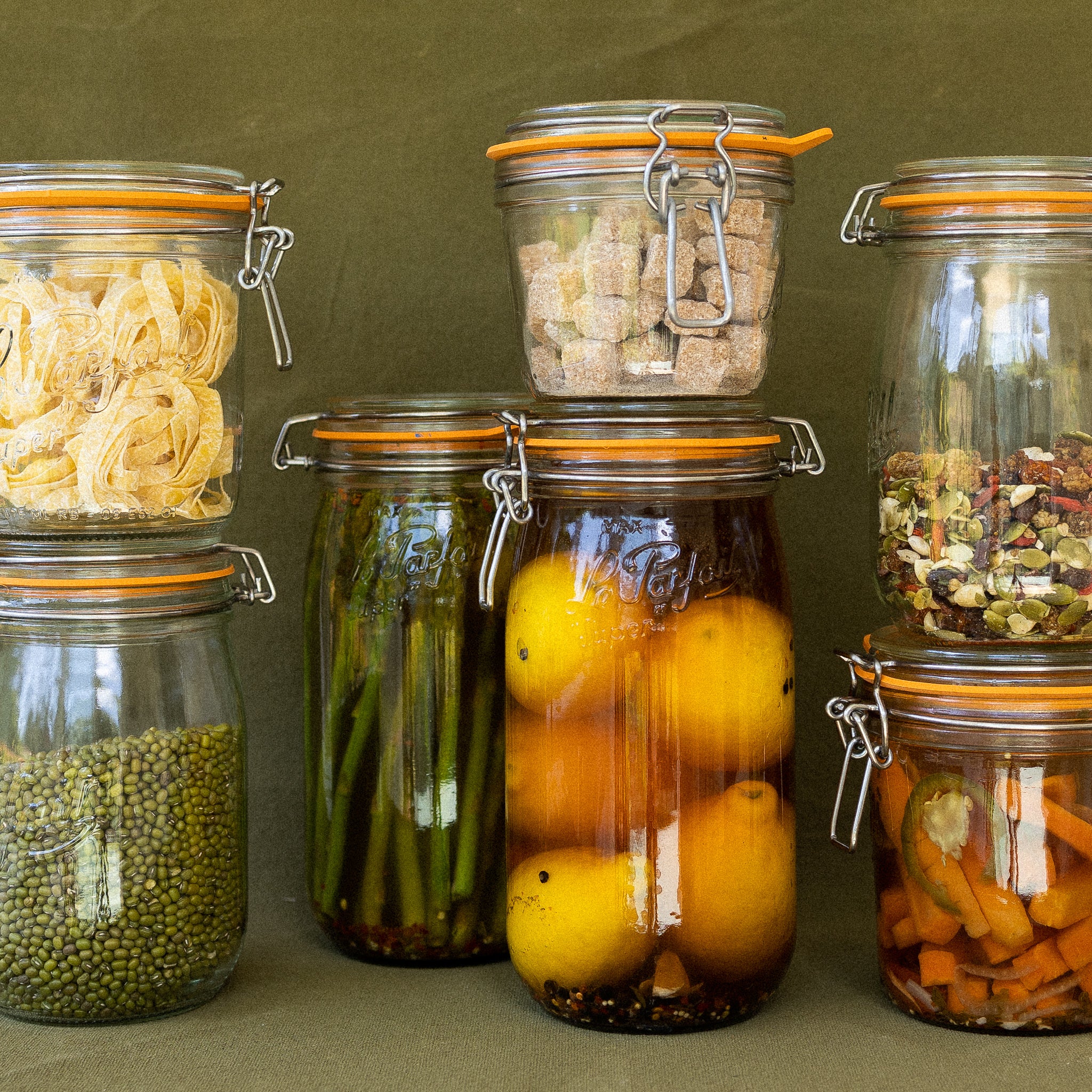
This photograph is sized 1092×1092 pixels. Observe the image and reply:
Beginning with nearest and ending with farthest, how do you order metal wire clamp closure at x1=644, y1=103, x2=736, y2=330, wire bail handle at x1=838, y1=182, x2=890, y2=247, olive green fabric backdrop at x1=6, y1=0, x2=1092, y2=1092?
metal wire clamp closure at x1=644, y1=103, x2=736, y2=330 < wire bail handle at x1=838, y1=182, x2=890, y2=247 < olive green fabric backdrop at x1=6, y1=0, x2=1092, y2=1092

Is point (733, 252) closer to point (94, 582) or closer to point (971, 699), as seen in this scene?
point (971, 699)

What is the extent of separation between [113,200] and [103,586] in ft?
0.74

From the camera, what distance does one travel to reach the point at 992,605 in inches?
33.7

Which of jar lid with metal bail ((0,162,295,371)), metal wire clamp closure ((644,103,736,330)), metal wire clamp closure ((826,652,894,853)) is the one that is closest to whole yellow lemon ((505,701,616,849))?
metal wire clamp closure ((826,652,894,853))

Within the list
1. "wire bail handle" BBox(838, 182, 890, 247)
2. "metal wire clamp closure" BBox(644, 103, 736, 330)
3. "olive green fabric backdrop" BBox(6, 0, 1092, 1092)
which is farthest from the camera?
"olive green fabric backdrop" BBox(6, 0, 1092, 1092)

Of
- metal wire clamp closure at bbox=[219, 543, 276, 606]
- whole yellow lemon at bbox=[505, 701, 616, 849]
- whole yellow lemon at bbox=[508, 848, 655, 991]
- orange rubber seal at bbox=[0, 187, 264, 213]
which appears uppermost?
orange rubber seal at bbox=[0, 187, 264, 213]

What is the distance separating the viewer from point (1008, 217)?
87cm

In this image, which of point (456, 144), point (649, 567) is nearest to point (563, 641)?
point (649, 567)

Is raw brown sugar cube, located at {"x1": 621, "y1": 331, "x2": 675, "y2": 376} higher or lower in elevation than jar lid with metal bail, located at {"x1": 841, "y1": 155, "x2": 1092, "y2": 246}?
lower

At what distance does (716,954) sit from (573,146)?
0.47 m

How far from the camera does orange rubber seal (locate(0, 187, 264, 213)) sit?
2.86 feet

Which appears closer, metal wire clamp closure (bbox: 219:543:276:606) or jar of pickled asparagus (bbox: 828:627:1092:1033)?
jar of pickled asparagus (bbox: 828:627:1092:1033)

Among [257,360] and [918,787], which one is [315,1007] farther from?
[257,360]

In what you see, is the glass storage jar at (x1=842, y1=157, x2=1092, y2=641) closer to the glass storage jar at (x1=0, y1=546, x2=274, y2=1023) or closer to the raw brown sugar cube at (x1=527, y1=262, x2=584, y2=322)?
the raw brown sugar cube at (x1=527, y1=262, x2=584, y2=322)
